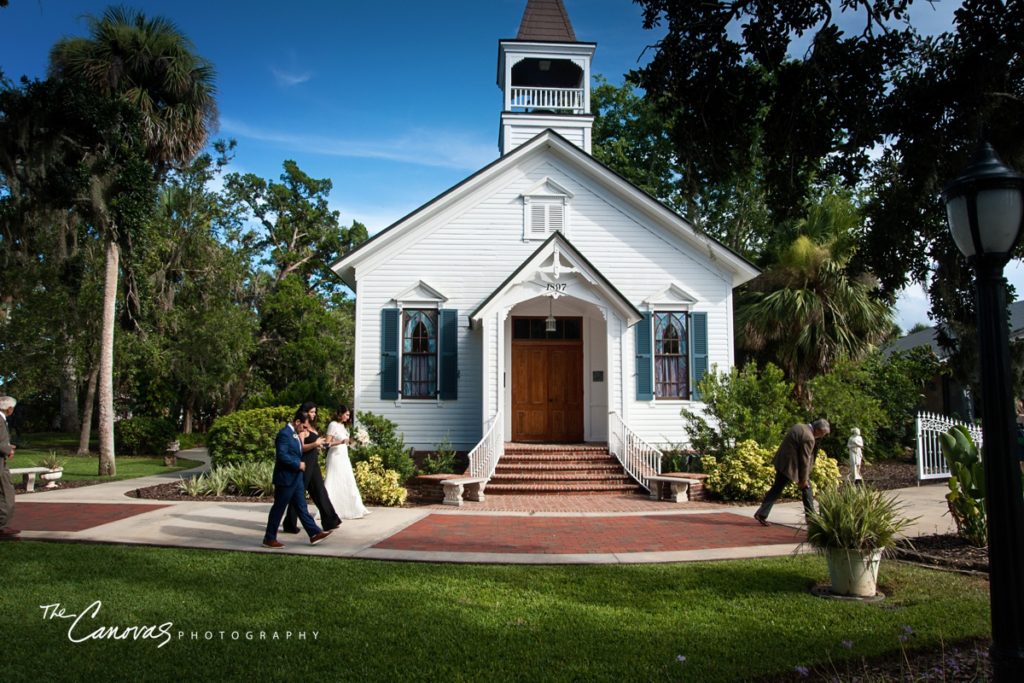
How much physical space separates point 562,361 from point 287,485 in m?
9.40

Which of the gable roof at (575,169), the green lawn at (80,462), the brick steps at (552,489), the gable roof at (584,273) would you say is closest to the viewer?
the brick steps at (552,489)

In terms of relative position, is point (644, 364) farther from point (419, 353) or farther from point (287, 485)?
point (287, 485)

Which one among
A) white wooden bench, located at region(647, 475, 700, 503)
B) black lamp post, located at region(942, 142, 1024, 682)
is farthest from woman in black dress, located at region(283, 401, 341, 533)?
black lamp post, located at region(942, 142, 1024, 682)

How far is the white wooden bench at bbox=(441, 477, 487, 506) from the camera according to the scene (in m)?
12.4

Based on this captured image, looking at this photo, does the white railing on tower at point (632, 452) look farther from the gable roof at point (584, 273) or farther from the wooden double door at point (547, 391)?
the gable roof at point (584, 273)

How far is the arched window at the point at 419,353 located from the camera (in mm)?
16281

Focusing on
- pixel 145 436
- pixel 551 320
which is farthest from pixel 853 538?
pixel 145 436

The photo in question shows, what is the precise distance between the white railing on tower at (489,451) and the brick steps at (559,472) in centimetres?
24

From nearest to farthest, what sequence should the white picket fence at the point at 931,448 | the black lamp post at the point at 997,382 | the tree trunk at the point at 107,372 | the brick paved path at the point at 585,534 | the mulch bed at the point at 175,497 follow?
1. the black lamp post at the point at 997,382
2. the brick paved path at the point at 585,534
3. the mulch bed at the point at 175,497
4. the white picket fence at the point at 931,448
5. the tree trunk at the point at 107,372

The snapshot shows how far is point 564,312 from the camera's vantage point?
16.8 m

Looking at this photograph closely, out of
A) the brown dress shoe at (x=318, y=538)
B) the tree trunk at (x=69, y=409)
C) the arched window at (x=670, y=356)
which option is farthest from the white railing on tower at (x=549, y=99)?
the tree trunk at (x=69, y=409)

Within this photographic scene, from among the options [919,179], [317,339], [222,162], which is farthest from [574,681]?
[222,162]

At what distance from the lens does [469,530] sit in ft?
31.9

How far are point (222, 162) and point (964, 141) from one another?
102 ft
